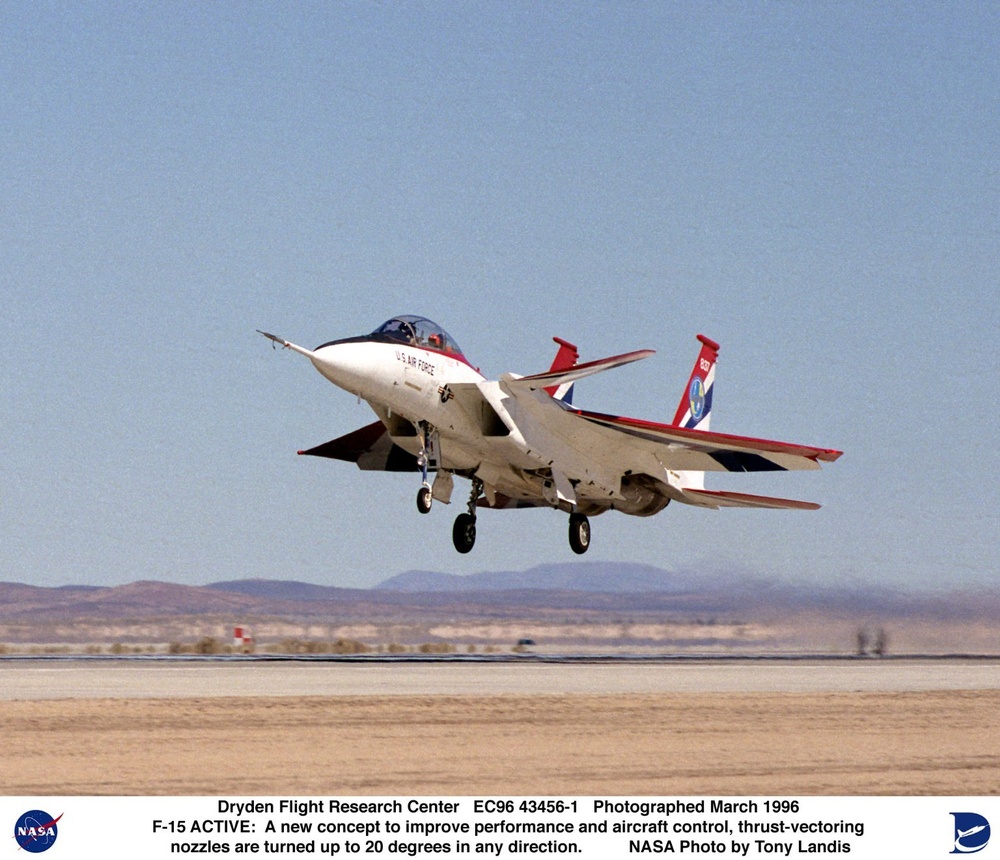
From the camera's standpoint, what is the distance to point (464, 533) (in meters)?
27.9

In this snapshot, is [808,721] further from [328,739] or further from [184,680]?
[184,680]

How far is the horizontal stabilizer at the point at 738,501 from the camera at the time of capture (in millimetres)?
31203

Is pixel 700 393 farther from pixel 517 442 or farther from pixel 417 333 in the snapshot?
pixel 417 333

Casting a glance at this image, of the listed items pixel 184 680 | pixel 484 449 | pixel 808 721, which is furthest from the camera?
pixel 484 449

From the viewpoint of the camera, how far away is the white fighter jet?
2466 cm

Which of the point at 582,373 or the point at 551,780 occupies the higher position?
the point at 582,373

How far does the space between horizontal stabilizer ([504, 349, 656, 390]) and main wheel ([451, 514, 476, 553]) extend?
117 inches
